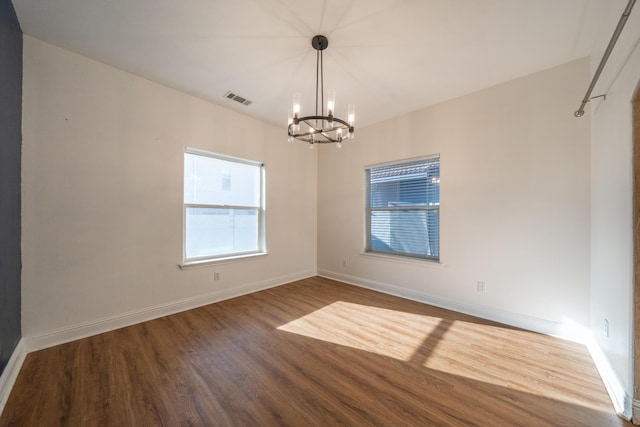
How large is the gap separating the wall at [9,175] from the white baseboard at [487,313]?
3.90 m

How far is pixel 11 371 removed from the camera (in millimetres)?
1775

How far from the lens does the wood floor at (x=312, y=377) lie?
1.48 m

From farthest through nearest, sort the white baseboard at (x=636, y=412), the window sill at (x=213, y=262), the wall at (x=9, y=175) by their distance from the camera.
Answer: the window sill at (x=213, y=262)
the wall at (x=9, y=175)
the white baseboard at (x=636, y=412)

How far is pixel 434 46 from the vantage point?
2.27 m

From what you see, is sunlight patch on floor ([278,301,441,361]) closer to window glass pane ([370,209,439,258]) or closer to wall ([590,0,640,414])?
window glass pane ([370,209,439,258])

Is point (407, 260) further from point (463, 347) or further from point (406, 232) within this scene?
point (463, 347)

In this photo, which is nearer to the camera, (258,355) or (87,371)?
(87,371)

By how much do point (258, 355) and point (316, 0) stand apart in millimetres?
2927

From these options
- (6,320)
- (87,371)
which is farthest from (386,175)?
(6,320)

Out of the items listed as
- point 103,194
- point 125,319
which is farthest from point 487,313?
→ point 103,194

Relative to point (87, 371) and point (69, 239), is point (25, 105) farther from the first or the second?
point (87, 371)

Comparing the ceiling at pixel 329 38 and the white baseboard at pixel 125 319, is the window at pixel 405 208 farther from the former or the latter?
the white baseboard at pixel 125 319

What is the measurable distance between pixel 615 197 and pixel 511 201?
1.00 meters

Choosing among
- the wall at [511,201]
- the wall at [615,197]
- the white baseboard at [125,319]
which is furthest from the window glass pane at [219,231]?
the wall at [615,197]
